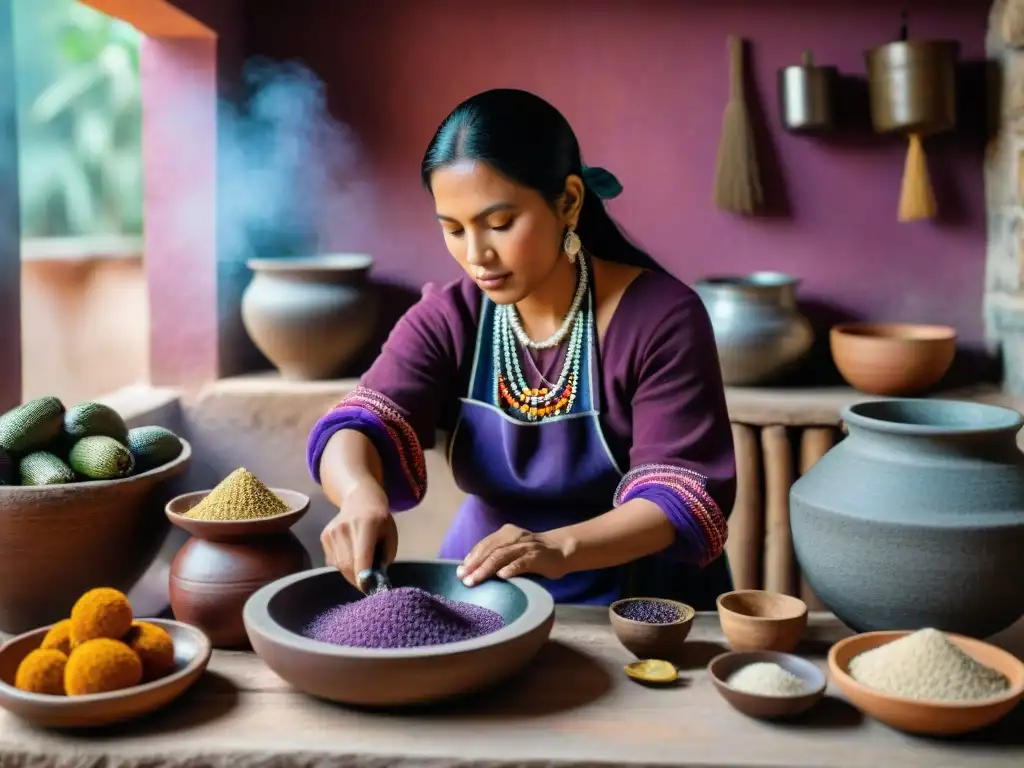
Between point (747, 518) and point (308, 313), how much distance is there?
1473mm

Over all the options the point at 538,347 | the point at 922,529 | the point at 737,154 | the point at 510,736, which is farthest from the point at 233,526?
the point at 737,154

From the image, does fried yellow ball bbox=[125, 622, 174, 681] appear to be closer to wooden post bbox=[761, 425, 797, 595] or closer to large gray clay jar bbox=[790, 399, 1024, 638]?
large gray clay jar bbox=[790, 399, 1024, 638]

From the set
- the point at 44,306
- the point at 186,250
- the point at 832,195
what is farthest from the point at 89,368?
the point at 832,195

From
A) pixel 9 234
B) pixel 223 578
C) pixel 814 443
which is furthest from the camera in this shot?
pixel 814 443

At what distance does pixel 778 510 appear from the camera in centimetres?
323

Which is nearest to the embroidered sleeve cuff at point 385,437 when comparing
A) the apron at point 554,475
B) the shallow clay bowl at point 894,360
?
the apron at point 554,475

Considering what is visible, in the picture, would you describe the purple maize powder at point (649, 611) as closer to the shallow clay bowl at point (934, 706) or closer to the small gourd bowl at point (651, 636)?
the small gourd bowl at point (651, 636)

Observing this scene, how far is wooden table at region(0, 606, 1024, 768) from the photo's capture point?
1.10m

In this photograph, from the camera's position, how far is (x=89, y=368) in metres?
4.64

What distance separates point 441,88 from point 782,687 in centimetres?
283

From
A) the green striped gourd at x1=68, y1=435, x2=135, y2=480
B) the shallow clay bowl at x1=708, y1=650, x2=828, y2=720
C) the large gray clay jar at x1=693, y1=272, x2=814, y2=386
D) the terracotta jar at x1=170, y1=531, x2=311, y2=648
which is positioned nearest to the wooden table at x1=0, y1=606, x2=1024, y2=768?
the shallow clay bowl at x1=708, y1=650, x2=828, y2=720

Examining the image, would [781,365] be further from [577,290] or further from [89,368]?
[89,368]

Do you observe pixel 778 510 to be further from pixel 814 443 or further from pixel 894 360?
pixel 894 360

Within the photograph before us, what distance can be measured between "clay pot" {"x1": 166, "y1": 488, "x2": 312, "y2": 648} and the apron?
443 mm
